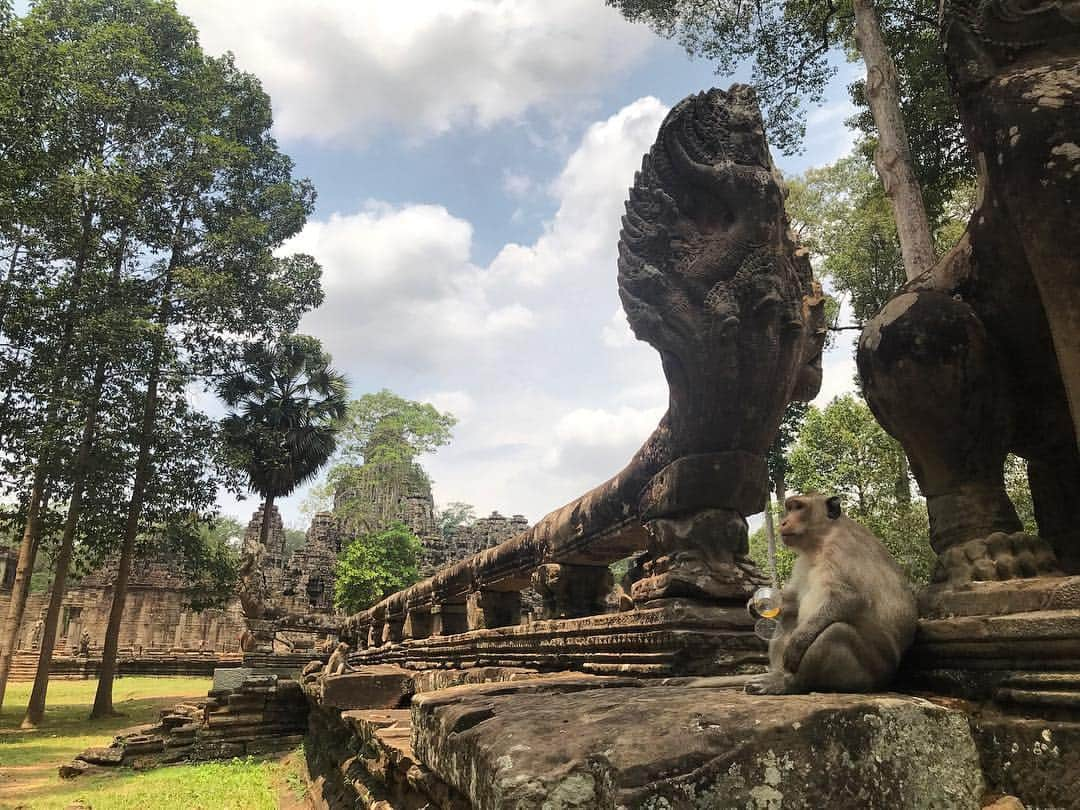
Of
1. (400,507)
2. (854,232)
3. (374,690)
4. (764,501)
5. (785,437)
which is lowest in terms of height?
(374,690)

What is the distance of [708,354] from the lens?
11.7 feet

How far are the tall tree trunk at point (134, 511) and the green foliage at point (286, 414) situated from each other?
7.04m

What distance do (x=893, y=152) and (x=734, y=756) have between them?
30.3 ft

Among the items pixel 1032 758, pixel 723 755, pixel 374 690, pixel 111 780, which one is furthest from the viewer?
pixel 111 780

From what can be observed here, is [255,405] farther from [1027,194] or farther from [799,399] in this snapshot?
[1027,194]

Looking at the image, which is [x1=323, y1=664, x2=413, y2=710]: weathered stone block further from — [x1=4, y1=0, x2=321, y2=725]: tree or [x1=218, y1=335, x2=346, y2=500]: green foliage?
[x1=218, y1=335, x2=346, y2=500]: green foliage

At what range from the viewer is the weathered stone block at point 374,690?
5.17 metres

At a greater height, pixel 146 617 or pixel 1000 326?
pixel 146 617

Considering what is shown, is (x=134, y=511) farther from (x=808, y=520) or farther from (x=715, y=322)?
(x=808, y=520)

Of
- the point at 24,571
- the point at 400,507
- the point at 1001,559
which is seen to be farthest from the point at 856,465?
the point at 400,507

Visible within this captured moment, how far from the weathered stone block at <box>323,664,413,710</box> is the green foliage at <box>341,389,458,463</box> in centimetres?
2726

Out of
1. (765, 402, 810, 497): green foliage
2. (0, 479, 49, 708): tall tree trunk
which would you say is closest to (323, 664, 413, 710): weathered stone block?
(765, 402, 810, 497): green foliage

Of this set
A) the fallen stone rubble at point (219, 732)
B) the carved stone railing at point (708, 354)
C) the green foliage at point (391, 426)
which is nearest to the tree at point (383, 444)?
the green foliage at point (391, 426)

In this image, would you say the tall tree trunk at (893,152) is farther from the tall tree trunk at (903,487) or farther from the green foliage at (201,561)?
the green foliage at (201,561)
